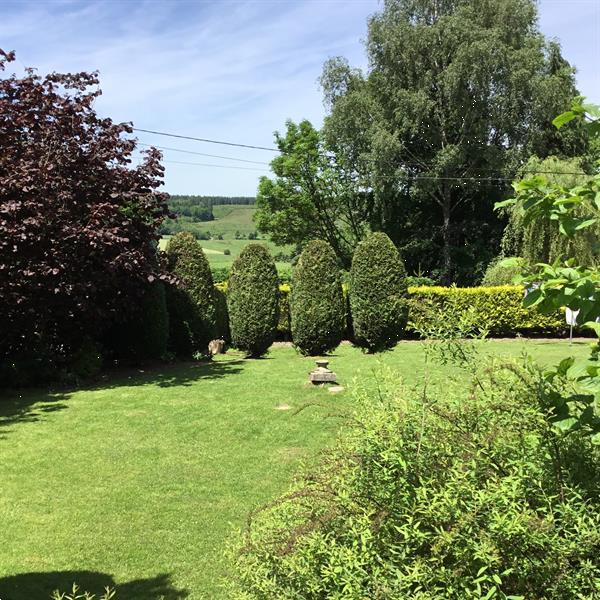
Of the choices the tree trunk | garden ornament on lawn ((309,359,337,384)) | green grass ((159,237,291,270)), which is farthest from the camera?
green grass ((159,237,291,270))

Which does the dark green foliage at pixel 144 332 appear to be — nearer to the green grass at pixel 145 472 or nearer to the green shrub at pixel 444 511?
the green grass at pixel 145 472

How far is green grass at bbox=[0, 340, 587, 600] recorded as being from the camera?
3.88m

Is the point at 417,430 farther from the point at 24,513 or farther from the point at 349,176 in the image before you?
the point at 349,176

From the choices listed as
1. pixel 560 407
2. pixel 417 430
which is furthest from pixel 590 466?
pixel 417 430

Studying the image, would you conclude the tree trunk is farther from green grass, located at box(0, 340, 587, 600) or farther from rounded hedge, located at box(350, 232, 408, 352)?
green grass, located at box(0, 340, 587, 600)

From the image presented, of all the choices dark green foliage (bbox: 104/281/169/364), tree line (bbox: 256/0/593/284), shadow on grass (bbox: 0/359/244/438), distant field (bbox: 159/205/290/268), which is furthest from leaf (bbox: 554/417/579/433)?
distant field (bbox: 159/205/290/268)

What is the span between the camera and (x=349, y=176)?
29438mm

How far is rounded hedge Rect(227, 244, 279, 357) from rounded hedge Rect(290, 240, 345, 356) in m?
0.54

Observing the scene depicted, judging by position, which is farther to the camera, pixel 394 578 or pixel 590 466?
pixel 590 466

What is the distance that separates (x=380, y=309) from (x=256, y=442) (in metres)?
7.05

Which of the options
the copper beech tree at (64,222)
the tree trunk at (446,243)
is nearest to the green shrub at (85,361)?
the copper beech tree at (64,222)

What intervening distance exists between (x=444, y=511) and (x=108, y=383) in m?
9.64

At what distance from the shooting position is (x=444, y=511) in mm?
1686

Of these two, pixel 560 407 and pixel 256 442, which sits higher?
pixel 560 407
